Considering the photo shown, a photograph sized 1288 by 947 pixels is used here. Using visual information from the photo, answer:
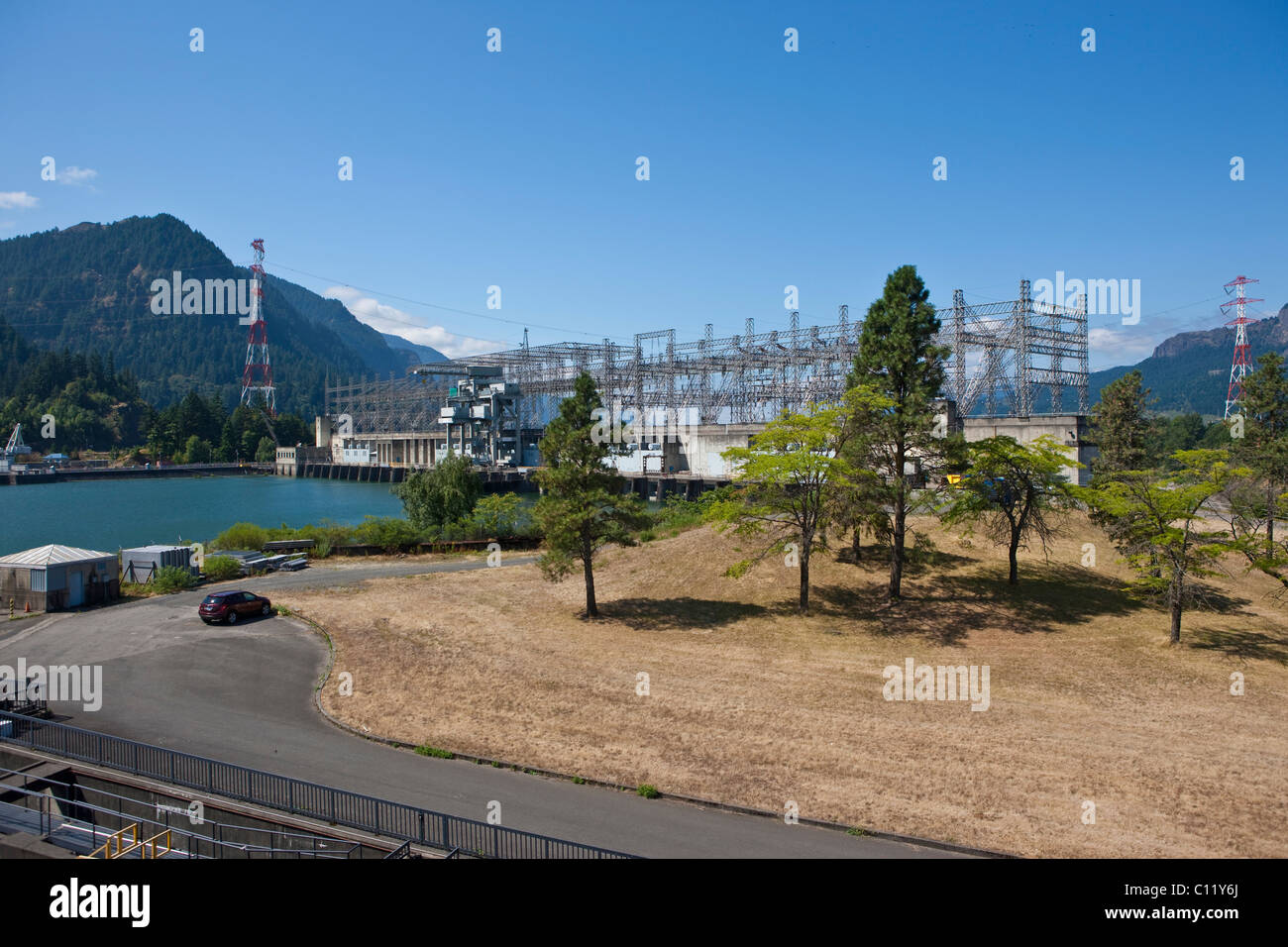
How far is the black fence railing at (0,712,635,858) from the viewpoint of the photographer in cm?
1103

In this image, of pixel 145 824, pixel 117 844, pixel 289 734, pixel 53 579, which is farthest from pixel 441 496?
pixel 117 844

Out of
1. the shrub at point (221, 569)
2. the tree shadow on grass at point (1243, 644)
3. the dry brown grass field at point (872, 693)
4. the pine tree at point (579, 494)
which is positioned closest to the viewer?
the dry brown grass field at point (872, 693)

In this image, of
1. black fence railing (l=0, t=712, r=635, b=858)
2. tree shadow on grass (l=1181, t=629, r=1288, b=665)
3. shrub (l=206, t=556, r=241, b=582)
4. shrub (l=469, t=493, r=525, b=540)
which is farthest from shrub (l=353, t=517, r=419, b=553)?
tree shadow on grass (l=1181, t=629, r=1288, b=665)

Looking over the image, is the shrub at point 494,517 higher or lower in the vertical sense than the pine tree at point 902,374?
lower

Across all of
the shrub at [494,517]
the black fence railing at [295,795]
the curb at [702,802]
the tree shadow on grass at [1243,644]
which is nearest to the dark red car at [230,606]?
the black fence railing at [295,795]

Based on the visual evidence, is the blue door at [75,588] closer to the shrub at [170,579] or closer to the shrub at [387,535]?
the shrub at [170,579]

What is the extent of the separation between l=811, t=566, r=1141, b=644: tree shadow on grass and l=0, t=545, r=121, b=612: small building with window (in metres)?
30.2

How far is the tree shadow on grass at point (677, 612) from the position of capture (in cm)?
2784

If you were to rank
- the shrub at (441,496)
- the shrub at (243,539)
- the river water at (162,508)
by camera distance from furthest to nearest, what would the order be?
the river water at (162,508) < the shrub at (441,496) < the shrub at (243,539)

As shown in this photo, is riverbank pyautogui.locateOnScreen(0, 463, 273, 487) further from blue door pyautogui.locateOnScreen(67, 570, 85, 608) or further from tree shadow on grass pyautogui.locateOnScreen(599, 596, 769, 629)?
tree shadow on grass pyautogui.locateOnScreen(599, 596, 769, 629)

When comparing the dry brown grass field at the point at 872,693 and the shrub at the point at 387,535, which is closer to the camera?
the dry brown grass field at the point at 872,693

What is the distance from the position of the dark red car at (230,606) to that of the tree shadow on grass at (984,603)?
73.9 ft
